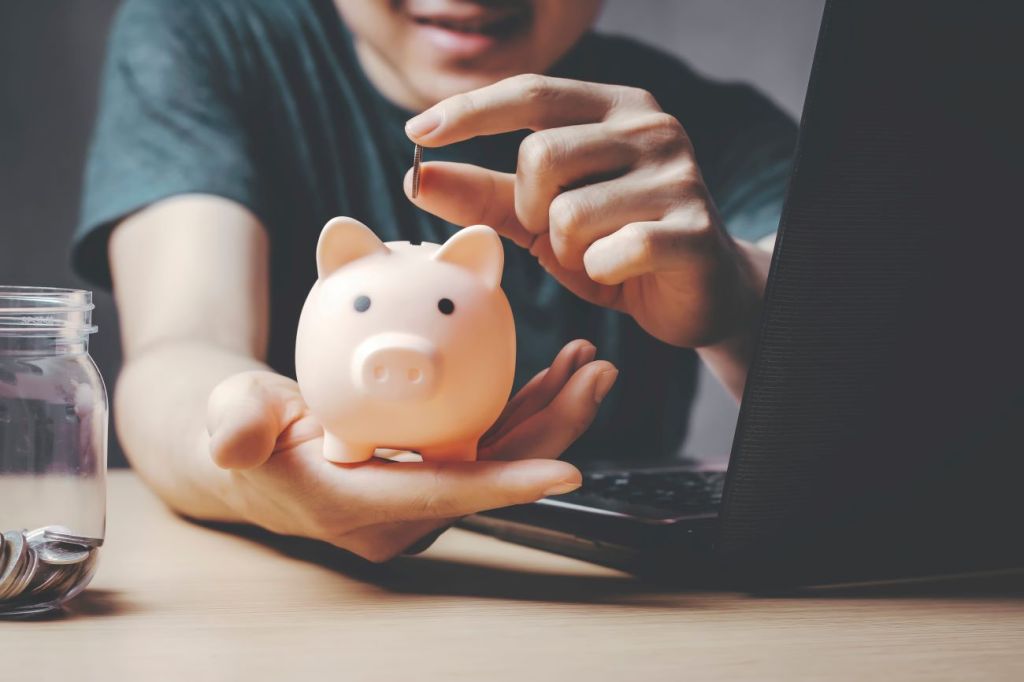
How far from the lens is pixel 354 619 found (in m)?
0.48

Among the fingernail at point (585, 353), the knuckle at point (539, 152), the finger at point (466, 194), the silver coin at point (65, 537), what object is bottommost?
the silver coin at point (65, 537)

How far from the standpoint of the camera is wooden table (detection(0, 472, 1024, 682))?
1.33 feet

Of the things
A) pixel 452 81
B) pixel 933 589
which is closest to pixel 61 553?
pixel 933 589

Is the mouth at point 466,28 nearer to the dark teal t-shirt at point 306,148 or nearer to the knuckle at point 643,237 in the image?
the dark teal t-shirt at point 306,148

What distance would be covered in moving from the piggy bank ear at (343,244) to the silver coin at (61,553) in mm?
178

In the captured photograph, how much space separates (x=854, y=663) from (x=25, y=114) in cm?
163

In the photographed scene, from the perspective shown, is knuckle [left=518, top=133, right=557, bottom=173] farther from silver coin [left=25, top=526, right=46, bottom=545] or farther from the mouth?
the mouth

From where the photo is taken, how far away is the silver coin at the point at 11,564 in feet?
1.46

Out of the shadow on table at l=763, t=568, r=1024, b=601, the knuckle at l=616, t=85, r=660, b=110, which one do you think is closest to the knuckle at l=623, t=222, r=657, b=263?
the knuckle at l=616, t=85, r=660, b=110

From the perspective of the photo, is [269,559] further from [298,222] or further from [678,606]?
[298,222]

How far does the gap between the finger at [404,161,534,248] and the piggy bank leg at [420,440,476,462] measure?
0.55 feet

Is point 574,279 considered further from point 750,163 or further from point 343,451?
point 750,163

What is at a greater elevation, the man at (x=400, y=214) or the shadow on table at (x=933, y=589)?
the man at (x=400, y=214)

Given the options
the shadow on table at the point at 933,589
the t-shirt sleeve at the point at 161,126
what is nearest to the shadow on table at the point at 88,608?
the shadow on table at the point at 933,589
